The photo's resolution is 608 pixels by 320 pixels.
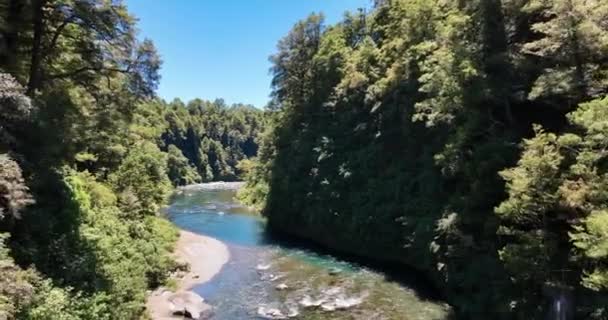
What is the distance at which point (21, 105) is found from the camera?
11.7 meters

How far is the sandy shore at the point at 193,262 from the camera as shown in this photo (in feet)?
64.0

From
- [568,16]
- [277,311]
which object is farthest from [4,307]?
[568,16]

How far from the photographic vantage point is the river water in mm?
19266

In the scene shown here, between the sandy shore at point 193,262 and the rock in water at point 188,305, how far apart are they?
31cm

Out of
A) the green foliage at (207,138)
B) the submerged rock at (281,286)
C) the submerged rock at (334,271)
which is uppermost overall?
the green foliage at (207,138)

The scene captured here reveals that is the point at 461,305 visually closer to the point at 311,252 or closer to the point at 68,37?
the point at 311,252

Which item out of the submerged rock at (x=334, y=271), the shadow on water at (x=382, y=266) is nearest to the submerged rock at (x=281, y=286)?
the submerged rock at (x=334, y=271)

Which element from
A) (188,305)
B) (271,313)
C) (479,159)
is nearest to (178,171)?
(188,305)

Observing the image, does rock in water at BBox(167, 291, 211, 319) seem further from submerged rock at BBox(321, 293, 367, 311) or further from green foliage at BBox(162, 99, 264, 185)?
green foliage at BBox(162, 99, 264, 185)

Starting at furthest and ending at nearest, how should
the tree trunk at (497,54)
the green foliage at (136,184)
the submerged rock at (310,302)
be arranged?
the green foliage at (136,184) → the submerged rock at (310,302) → the tree trunk at (497,54)

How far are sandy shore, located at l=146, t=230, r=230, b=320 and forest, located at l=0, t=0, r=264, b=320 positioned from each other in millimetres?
1145

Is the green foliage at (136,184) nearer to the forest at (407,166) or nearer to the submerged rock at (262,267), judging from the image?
the forest at (407,166)

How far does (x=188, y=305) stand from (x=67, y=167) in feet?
28.4

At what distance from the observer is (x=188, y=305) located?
19.7 m
